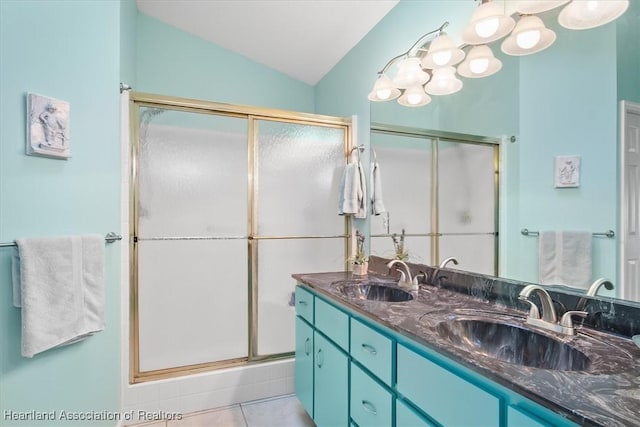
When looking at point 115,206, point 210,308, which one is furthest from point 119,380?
point 115,206

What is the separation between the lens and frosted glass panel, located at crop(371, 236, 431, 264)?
6.47ft

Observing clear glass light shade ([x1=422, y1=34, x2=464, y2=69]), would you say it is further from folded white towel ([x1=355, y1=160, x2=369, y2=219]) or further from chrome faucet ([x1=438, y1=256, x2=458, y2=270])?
chrome faucet ([x1=438, y1=256, x2=458, y2=270])

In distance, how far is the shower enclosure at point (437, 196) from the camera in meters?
1.59

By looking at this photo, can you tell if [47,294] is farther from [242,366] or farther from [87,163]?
[242,366]

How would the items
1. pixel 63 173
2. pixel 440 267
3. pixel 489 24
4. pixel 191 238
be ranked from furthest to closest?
pixel 191 238 → pixel 440 267 → pixel 63 173 → pixel 489 24

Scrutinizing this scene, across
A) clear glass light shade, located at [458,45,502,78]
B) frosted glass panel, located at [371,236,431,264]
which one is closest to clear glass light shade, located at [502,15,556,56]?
clear glass light shade, located at [458,45,502,78]

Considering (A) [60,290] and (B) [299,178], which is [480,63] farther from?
(A) [60,290]

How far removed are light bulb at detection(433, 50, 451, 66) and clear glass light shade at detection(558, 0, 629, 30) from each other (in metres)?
0.52

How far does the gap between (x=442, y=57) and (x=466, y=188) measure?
0.69 metres

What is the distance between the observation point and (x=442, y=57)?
1.69m

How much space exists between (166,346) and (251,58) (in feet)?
8.93

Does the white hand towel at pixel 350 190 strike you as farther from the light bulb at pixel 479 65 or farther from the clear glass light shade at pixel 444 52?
the light bulb at pixel 479 65

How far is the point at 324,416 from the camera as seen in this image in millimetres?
1659

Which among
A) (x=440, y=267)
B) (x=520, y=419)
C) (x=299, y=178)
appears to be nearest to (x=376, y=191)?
(x=299, y=178)
